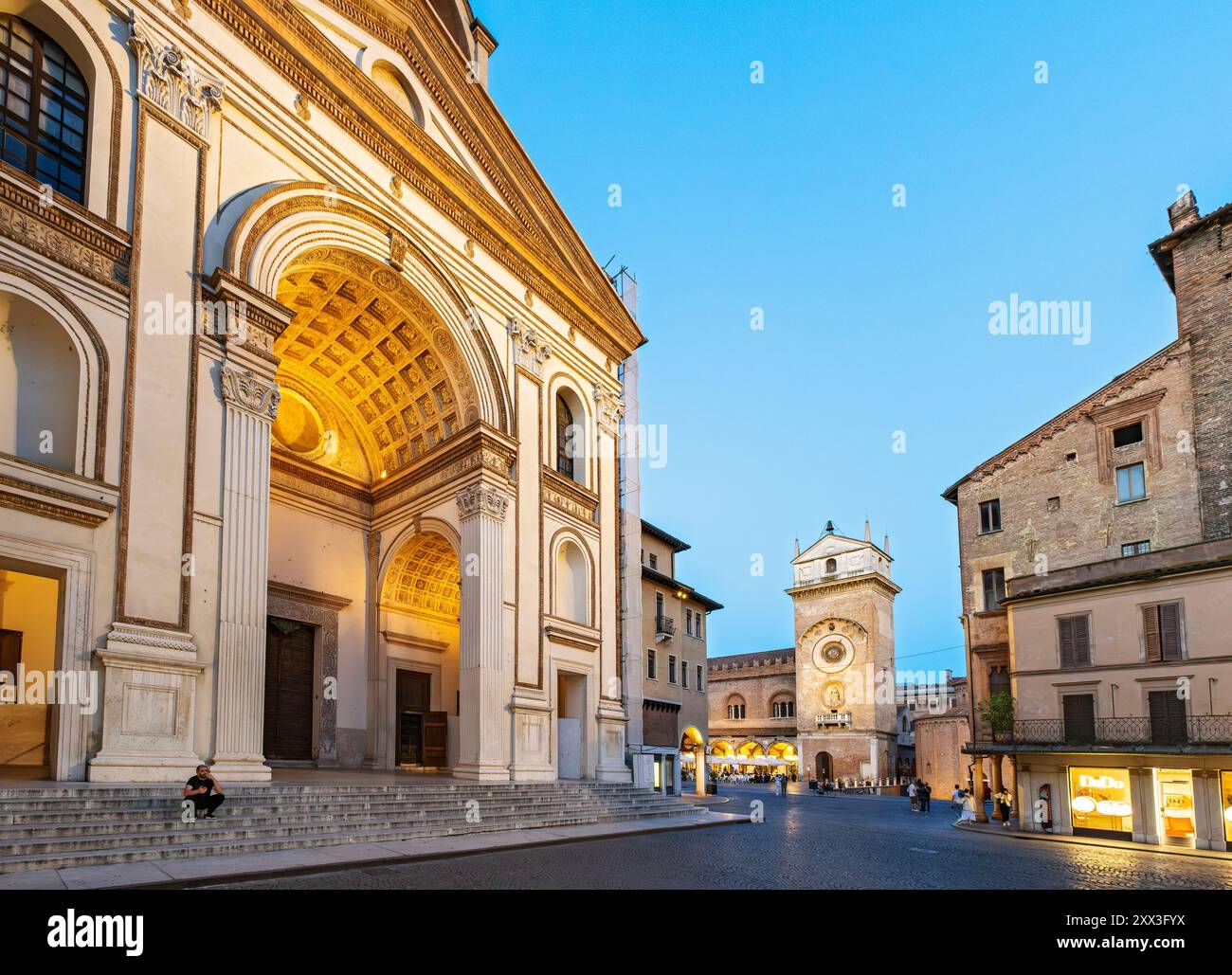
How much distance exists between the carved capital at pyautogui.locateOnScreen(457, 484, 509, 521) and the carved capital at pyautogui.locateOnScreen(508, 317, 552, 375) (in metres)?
4.16

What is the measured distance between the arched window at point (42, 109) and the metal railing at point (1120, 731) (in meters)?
26.5

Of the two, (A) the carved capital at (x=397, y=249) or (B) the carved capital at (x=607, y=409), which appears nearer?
(A) the carved capital at (x=397, y=249)

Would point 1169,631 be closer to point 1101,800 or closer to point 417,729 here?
point 1101,800

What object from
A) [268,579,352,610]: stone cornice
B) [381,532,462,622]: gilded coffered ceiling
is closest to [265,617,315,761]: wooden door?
[268,579,352,610]: stone cornice

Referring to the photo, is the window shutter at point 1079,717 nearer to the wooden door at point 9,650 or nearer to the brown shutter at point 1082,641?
the brown shutter at point 1082,641

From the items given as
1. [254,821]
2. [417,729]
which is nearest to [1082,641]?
[417,729]

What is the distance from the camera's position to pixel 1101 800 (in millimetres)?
24141

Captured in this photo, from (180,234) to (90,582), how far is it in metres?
6.08

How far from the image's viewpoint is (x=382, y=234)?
20.4m

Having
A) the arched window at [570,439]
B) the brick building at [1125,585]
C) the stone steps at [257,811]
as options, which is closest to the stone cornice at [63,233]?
the stone steps at [257,811]

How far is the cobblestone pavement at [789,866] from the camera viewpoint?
10.9m
